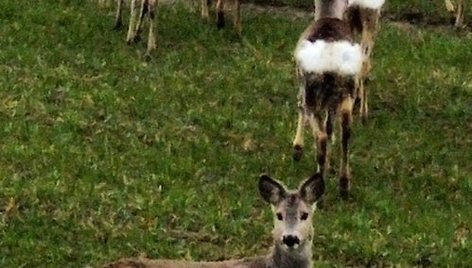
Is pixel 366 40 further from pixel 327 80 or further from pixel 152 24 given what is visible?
pixel 152 24

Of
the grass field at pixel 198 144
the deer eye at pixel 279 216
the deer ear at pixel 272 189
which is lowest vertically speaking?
the grass field at pixel 198 144

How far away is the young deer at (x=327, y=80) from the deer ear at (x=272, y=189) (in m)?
2.36

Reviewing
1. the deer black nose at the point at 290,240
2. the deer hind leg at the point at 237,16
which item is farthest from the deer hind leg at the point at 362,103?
the deer black nose at the point at 290,240

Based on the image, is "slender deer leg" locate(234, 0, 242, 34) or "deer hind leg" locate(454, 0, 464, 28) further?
"deer hind leg" locate(454, 0, 464, 28)

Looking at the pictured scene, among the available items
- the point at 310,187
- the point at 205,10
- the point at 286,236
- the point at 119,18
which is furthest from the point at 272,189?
the point at 205,10

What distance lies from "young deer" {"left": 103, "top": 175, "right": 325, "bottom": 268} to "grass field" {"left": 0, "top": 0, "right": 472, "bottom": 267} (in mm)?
1330

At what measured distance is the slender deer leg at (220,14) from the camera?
53.1 feet

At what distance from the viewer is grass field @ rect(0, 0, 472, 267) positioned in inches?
379

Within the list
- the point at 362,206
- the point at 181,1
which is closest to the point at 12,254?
the point at 362,206

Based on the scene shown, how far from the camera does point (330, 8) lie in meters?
12.1

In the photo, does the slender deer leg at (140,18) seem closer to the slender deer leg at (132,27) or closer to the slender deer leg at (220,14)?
the slender deer leg at (132,27)

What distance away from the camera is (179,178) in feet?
35.7

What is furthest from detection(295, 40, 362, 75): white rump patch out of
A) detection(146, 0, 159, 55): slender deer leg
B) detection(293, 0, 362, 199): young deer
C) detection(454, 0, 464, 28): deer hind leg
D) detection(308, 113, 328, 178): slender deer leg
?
detection(454, 0, 464, 28): deer hind leg

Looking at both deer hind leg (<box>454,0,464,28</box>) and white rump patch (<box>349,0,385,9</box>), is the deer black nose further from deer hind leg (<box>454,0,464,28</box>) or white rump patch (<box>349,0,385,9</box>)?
deer hind leg (<box>454,0,464,28</box>)
